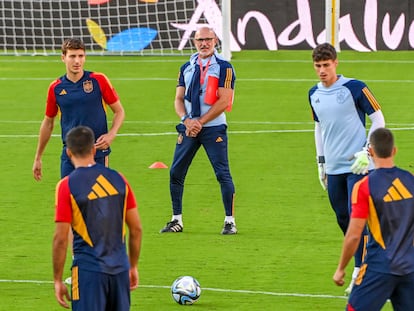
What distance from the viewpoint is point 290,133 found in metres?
19.4

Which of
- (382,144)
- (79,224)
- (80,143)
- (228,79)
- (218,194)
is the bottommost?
(218,194)

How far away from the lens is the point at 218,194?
15.1m

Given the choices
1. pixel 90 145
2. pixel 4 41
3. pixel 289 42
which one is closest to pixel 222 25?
pixel 289 42

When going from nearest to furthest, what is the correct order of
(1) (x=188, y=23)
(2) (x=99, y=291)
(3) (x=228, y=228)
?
(2) (x=99, y=291) → (3) (x=228, y=228) → (1) (x=188, y=23)

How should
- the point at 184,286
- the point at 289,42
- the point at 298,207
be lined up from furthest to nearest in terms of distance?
1. the point at 289,42
2. the point at 298,207
3. the point at 184,286

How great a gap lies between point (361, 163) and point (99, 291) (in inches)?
126

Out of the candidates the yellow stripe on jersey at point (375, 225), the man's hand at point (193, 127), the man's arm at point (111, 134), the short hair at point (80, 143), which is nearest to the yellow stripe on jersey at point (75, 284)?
the short hair at point (80, 143)

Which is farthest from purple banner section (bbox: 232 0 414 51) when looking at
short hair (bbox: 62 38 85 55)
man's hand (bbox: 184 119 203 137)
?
short hair (bbox: 62 38 85 55)

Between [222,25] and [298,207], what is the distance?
13.2 m

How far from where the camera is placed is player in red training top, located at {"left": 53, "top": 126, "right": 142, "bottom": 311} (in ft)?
24.6

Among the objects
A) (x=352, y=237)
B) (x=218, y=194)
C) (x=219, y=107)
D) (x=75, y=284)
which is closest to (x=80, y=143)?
(x=75, y=284)

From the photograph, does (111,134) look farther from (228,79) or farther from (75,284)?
(75,284)

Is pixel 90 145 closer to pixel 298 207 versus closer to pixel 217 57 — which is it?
pixel 217 57

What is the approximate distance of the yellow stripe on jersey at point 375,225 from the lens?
766 centimetres
